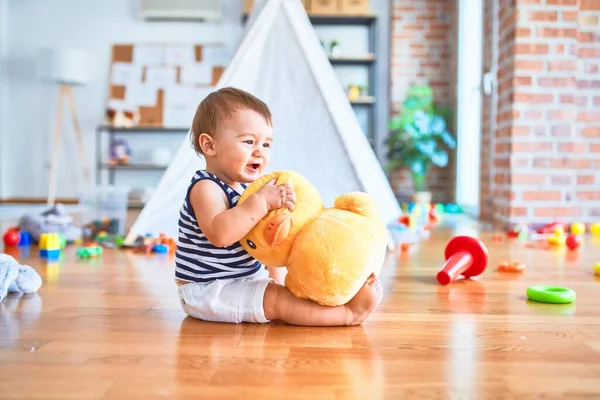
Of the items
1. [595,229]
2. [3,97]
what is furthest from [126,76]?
[595,229]

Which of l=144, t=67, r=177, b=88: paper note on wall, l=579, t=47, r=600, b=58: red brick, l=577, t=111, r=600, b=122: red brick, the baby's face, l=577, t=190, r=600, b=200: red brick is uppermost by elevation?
l=144, t=67, r=177, b=88: paper note on wall

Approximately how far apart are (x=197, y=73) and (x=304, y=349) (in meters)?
4.80

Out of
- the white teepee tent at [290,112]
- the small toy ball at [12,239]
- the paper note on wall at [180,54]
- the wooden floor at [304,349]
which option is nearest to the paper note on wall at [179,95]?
the paper note on wall at [180,54]

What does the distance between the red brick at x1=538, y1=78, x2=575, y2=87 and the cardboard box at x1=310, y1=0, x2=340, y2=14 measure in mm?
2432

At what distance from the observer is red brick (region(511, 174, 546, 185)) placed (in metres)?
3.18

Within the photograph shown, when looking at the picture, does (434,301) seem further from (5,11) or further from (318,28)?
(5,11)

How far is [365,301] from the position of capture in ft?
4.01

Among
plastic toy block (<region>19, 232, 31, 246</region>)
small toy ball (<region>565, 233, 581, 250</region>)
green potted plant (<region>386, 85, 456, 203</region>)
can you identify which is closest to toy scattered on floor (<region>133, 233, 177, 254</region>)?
plastic toy block (<region>19, 232, 31, 246</region>)

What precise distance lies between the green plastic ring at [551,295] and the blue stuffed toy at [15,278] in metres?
1.23

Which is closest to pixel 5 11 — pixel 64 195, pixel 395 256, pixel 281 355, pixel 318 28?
pixel 64 195

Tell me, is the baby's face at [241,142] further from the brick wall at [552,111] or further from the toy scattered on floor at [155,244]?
the brick wall at [552,111]

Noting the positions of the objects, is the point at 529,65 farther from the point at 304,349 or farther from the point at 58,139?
the point at 58,139

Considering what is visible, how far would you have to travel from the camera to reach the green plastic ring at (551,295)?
4.83 ft

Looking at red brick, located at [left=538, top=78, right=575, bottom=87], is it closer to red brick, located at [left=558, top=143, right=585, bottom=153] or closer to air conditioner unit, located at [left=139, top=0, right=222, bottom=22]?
red brick, located at [left=558, top=143, right=585, bottom=153]
